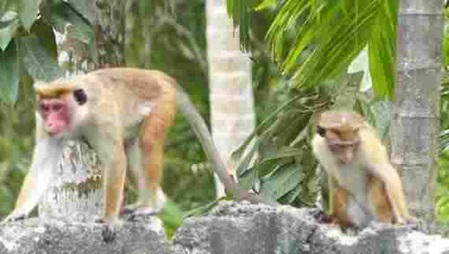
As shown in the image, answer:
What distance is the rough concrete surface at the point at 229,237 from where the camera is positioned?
393 cm

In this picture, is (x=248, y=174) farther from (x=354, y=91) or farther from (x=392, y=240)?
(x=392, y=240)

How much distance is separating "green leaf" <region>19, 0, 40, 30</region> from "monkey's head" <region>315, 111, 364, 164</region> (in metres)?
1.12

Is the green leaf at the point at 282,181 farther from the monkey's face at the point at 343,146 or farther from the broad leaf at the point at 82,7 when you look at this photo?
the broad leaf at the point at 82,7

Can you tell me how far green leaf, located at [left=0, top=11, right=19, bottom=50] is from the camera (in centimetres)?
488

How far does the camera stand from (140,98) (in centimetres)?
530

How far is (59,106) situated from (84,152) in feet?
2.96

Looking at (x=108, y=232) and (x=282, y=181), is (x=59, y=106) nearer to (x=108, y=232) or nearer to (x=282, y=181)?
(x=108, y=232)

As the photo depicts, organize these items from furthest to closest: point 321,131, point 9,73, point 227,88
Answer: point 227,88, point 9,73, point 321,131

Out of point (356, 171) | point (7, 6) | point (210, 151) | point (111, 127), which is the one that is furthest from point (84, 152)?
point (356, 171)

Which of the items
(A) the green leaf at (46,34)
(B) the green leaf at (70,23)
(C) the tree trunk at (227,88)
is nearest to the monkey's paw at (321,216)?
(B) the green leaf at (70,23)

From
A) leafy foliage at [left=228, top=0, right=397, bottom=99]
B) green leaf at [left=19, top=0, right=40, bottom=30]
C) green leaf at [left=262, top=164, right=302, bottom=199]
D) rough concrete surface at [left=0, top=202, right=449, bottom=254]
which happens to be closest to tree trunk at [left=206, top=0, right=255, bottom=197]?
green leaf at [left=262, top=164, right=302, bottom=199]

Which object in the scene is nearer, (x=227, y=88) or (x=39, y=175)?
(x=39, y=175)

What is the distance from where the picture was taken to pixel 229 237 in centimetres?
413

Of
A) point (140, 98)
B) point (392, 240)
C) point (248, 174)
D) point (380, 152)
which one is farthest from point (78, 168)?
point (392, 240)
